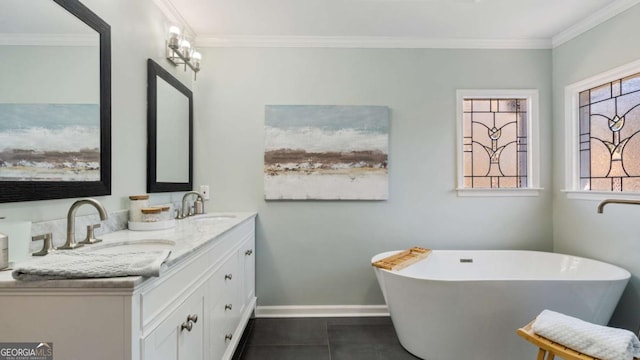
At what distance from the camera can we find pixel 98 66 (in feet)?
4.63

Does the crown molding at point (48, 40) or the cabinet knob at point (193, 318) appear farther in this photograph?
the cabinet knob at point (193, 318)

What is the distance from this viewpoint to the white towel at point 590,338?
1234mm

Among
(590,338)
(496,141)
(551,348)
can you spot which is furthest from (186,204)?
(496,141)

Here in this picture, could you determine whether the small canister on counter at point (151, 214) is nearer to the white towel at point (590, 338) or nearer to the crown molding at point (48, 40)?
the crown molding at point (48, 40)

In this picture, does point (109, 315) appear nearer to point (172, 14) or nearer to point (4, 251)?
point (4, 251)

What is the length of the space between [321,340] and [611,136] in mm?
2702

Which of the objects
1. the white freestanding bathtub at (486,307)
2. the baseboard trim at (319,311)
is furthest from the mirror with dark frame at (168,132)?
the white freestanding bathtub at (486,307)

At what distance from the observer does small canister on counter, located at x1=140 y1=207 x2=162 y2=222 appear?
159 centimetres

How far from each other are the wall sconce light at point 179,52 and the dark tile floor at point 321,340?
2.14m

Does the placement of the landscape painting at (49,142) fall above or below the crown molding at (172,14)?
below

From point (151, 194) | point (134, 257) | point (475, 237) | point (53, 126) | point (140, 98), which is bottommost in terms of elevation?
point (475, 237)

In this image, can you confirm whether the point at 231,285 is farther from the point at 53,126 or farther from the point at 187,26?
the point at 187,26

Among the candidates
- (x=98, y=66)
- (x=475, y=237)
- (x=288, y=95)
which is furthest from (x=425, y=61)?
(x=98, y=66)

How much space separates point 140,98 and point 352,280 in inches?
83.8
